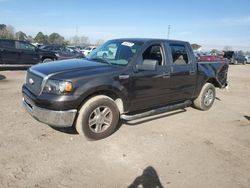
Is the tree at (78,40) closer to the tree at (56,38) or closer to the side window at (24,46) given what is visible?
the tree at (56,38)

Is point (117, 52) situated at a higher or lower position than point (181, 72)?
higher

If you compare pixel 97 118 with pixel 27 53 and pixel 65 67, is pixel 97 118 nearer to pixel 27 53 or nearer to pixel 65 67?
pixel 65 67

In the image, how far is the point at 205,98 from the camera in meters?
7.22

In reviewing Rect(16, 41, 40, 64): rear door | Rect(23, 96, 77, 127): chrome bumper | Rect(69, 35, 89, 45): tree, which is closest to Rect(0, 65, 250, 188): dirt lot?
Rect(23, 96, 77, 127): chrome bumper

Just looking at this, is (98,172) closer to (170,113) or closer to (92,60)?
(92,60)

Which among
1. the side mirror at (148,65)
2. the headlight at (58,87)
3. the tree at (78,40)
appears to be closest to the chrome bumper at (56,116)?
the headlight at (58,87)

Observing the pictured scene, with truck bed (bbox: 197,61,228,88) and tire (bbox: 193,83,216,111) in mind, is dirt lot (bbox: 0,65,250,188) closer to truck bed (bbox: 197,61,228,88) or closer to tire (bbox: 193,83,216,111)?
tire (bbox: 193,83,216,111)

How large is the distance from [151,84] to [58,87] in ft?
6.59

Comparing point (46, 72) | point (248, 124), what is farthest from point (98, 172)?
point (248, 124)

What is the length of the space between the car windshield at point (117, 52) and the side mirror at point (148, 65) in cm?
29

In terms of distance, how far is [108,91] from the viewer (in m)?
4.77

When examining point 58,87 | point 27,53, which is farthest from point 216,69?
point 27,53

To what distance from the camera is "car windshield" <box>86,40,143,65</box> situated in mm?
5207

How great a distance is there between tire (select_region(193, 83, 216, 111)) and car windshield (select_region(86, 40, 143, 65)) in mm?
2680
